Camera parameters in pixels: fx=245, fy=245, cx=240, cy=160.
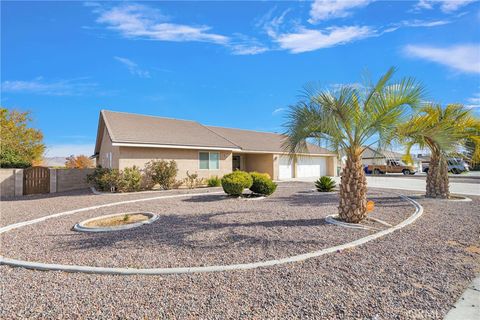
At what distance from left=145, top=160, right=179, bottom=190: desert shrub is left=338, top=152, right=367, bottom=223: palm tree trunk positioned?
11.8m

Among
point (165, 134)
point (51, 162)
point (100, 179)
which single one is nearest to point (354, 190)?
point (100, 179)

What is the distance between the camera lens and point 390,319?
266 centimetres

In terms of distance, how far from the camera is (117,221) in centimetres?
726

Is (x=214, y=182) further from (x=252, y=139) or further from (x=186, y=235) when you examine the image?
(x=186, y=235)

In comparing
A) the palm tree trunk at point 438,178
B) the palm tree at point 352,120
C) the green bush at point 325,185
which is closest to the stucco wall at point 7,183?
the palm tree at point 352,120

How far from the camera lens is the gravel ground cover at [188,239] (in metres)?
4.40

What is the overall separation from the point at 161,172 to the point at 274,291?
13644 millimetres

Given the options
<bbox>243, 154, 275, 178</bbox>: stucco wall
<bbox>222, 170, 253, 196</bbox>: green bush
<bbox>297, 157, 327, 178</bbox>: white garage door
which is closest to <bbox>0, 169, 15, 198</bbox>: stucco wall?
<bbox>222, 170, 253, 196</bbox>: green bush

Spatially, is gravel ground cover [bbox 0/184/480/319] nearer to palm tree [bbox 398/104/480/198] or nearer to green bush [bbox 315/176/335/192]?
palm tree [bbox 398/104/480/198]

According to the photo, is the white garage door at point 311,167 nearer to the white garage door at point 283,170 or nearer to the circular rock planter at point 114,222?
the white garage door at point 283,170

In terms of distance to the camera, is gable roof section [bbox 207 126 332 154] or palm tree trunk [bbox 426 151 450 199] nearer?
palm tree trunk [bbox 426 151 450 199]

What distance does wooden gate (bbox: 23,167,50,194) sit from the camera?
47.3 feet

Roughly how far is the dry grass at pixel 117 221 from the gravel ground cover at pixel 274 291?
109 inches

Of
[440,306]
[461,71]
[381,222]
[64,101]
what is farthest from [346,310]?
[64,101]
